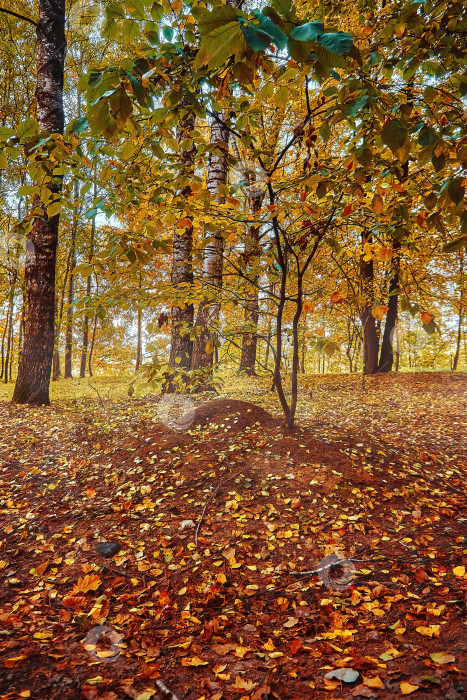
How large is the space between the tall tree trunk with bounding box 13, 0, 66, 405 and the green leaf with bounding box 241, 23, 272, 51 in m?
5.82

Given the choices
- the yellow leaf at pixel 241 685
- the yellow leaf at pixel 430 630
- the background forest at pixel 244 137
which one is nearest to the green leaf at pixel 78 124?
the background forest at pixel 244 137

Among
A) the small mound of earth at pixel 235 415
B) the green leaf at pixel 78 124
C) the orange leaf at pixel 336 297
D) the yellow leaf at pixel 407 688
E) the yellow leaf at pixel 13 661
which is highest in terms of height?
the green leaf at pixel 78 124

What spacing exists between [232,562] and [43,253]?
5.66 m

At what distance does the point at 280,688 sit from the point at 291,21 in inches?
93.3

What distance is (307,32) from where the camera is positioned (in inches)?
33.0

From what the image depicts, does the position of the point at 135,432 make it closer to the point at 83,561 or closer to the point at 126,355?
the point at 83,561

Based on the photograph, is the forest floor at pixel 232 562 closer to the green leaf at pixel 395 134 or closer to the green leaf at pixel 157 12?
the green leaf at pixel 395 134

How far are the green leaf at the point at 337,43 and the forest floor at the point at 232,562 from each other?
2076 mm

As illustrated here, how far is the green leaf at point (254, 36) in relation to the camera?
752 millimetres

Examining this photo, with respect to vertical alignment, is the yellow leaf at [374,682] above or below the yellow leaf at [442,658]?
Result: below

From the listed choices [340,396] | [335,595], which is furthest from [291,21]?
[340,396]

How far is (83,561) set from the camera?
2293 mm

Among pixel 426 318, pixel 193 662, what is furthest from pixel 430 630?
pixel 426 318

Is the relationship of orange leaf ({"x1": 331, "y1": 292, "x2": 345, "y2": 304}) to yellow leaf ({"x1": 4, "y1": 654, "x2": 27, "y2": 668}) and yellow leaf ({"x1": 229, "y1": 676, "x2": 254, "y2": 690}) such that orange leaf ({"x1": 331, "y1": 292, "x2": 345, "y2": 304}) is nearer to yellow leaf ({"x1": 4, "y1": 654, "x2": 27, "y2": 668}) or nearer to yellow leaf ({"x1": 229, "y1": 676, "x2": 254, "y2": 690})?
yellow leaf ({"x1": 229, "y1": 676, "x2": 254, "y2": 690})
